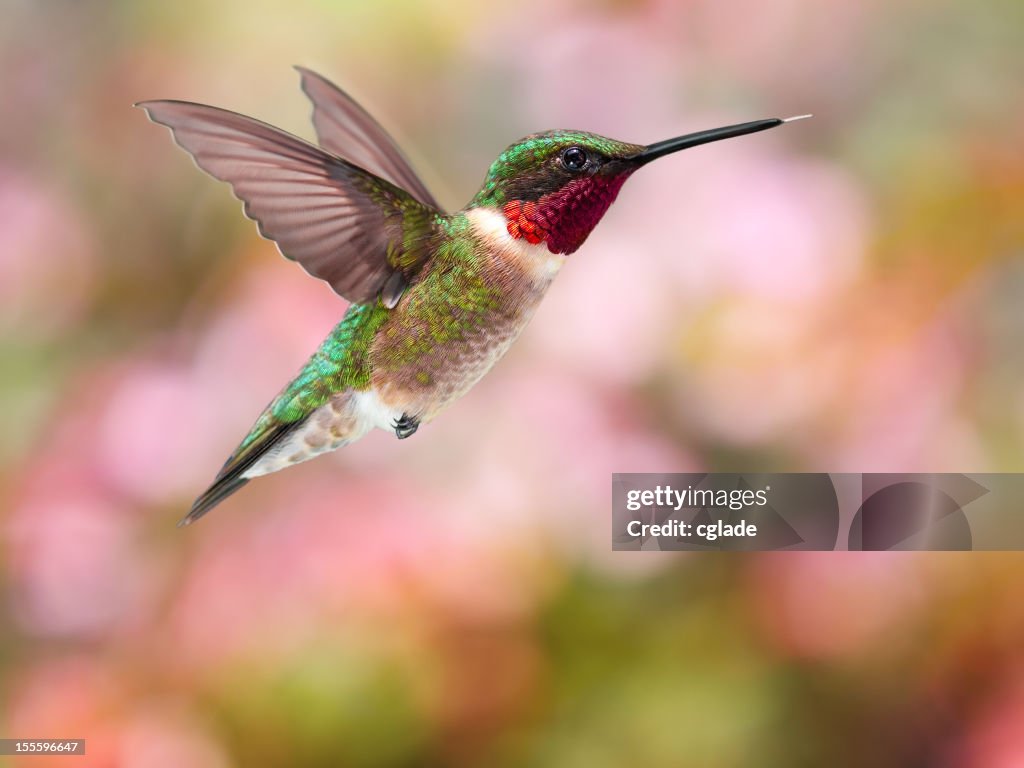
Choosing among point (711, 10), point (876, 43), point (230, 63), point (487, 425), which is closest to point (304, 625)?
point (487, 425)

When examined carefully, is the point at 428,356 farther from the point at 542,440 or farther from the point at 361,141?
the point at 542,440

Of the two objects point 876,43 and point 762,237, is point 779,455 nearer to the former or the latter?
point 762,237

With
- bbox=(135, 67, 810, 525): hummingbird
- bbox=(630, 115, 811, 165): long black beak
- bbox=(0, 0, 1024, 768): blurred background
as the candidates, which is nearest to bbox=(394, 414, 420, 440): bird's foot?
bbox=(135, 67, 810, 525): hummingbird

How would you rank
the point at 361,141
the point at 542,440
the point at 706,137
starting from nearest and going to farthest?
the point at 706,137 → the point at 361,141 → the point at 542,440

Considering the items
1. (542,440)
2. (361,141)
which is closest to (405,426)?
(361,141)

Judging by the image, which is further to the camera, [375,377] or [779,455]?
[779,455]

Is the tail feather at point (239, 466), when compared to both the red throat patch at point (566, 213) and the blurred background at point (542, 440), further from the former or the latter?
the blurred background at point (542, 440)

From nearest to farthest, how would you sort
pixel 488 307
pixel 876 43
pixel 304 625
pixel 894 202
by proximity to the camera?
1. pixel 488 307
2. pixel 304 625
3. pixel 894 202
4. pixel 876 43
